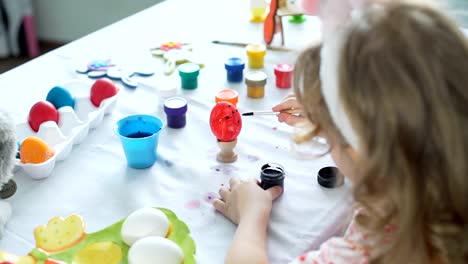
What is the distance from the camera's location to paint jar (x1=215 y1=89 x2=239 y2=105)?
36.2 inches

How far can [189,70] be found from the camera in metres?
1.00

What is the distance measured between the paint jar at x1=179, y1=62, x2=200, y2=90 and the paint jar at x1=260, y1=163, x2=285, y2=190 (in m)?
0.30

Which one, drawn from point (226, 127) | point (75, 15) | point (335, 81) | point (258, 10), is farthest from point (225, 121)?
point (75, 15)

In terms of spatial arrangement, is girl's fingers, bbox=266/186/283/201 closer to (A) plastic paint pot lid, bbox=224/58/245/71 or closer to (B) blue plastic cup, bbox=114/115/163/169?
(B) blue plastic cup, bbox=114/115/163/169

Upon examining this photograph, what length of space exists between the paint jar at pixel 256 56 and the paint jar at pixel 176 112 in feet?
0.77

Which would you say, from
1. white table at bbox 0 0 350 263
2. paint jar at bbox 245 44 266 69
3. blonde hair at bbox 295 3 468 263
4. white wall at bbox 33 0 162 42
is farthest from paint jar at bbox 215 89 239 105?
white wall at bbox 33 0 162 42

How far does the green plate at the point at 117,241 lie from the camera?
62 centimetres

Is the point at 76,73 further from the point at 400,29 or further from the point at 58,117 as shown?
the point at 400,29

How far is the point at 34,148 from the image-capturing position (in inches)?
29.2

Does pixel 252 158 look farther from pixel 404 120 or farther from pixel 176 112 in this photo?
pixel 404 120

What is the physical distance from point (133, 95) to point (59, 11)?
157cm

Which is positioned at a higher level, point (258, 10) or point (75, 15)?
point (258, 10)

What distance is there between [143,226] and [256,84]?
0.41 meters

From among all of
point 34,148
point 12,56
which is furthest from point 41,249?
point 12,56
